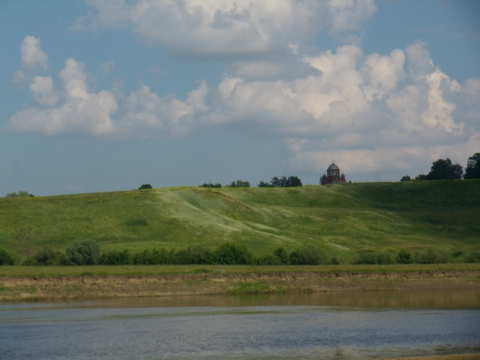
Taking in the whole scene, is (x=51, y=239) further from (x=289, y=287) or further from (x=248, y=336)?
(x=248, y=336)

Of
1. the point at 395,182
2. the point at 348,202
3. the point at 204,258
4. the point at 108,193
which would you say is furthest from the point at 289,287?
the point at 395,182

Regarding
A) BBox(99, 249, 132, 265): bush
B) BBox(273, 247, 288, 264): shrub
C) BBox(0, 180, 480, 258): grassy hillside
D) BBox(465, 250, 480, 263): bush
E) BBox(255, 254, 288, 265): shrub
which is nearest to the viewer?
BBox(255, 254, 288, 265): shrub

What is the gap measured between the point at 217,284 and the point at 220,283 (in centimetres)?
31

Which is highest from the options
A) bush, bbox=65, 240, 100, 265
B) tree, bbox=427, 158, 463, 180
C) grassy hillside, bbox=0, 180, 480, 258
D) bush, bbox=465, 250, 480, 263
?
tree, bbox=427, 158, 463, 180

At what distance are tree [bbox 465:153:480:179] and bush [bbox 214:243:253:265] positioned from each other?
115 m

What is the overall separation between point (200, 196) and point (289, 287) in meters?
69.6

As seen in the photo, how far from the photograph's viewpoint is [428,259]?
75812 mm

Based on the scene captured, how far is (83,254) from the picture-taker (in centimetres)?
7262

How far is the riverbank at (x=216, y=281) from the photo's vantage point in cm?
5412

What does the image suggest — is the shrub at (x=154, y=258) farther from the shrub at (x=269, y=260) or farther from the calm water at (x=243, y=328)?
the calm water at (x=243, y=328)

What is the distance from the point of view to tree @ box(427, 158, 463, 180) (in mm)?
186875

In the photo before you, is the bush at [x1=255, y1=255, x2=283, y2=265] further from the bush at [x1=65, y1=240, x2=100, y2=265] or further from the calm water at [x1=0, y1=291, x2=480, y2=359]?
the calm water at [x1=0, y1=291, x2=480, y2=359]

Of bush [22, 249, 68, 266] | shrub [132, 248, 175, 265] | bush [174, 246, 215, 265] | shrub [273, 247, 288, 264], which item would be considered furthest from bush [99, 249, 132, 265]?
shrub [273, 247, 288, 264]

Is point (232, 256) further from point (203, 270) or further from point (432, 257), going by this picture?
point (432, 257)
